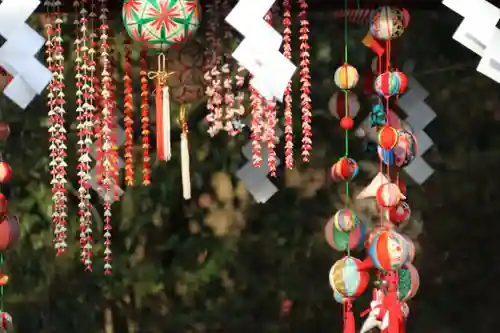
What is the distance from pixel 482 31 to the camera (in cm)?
131

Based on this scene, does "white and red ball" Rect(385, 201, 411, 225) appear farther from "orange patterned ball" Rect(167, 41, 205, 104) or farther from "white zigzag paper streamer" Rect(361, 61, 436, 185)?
"orange patterned ball" Rect(167, 41, 205, 104)

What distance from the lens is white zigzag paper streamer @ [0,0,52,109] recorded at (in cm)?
128

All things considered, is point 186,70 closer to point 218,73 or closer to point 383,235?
point 218,73

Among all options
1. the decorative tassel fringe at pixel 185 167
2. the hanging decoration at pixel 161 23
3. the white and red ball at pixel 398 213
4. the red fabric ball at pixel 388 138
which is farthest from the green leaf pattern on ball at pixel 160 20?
the white and red ball at pixel 398 213

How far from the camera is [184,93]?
1999 millimetres

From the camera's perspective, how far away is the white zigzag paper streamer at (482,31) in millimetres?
1300

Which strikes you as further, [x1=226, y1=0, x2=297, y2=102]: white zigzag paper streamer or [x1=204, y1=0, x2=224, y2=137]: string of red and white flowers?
[x1=204, y1=0, x2=224, y2=137]: string of red and white flowers

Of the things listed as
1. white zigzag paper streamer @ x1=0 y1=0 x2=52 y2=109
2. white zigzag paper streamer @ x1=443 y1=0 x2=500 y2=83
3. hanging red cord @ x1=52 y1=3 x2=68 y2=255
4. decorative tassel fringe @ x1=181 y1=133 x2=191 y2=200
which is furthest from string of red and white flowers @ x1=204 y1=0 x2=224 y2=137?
white zigzag paper streamer @ x1=443 y1=0 x2=500 y2=83

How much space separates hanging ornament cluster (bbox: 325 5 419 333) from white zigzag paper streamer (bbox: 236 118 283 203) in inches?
18.1

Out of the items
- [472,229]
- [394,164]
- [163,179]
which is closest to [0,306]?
Result: [163,179]

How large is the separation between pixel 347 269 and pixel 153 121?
0.82 m

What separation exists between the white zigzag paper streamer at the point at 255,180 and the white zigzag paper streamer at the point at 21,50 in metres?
0.74

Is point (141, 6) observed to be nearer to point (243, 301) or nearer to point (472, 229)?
point (243, 301)

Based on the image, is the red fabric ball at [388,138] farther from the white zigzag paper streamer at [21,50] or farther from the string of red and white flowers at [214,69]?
the white zigzag paper streamer at [21,50]
